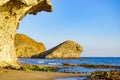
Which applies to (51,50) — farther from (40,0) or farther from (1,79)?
(1,79)

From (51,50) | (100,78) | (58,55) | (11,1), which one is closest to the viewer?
(100,78)

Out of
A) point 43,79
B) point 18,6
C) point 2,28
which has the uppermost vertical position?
point 18,6

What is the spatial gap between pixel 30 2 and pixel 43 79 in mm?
13411

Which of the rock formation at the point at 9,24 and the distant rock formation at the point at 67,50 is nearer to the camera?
the rock formation at the point at 9,24

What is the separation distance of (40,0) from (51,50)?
139m

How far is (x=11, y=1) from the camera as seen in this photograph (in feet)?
116

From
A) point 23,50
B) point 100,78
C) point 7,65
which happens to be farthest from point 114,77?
point 23,50

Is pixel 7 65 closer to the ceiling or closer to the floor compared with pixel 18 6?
closer to the floor

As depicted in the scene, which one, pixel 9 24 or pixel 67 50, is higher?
pixel 67 50

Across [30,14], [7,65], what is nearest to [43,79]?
[7,65]

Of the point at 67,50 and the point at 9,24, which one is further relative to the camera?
the point at 67,50

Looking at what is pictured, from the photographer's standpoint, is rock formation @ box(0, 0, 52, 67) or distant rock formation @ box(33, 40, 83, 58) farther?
distant rock formation @ box(33, 40, 83, 58)

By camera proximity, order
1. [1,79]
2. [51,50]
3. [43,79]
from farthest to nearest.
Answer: [51,50]
[43,79]
[1,79]

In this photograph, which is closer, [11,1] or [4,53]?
[11,1]
